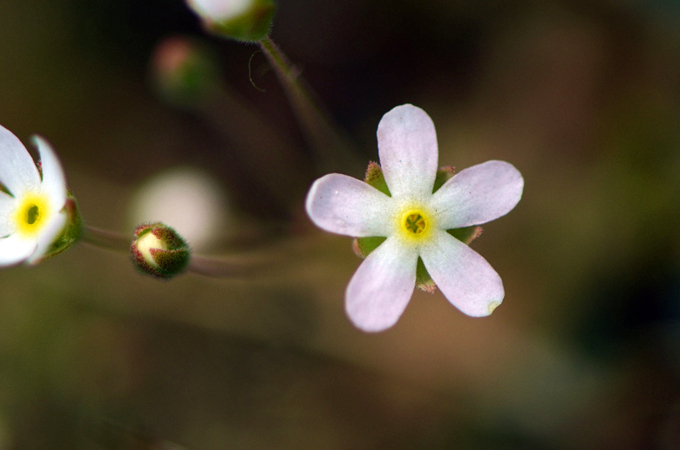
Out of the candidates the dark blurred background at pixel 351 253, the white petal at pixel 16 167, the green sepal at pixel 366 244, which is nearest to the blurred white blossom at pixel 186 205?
the dark blurred background at pixel 351 253

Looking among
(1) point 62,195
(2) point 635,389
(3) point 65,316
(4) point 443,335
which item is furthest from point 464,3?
(3) point 65,316

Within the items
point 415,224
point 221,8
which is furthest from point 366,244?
point 221,8

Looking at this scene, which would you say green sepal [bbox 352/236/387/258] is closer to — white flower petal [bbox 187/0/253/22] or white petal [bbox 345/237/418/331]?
white petal [bbox 345/237/418/331]

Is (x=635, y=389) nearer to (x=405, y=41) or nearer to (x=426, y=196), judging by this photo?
(x=426, y=196)

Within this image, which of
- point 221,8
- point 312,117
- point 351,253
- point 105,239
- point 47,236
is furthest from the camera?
point 351,253

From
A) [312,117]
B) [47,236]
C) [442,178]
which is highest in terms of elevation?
[312,117]

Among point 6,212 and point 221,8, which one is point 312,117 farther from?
point 6,212
